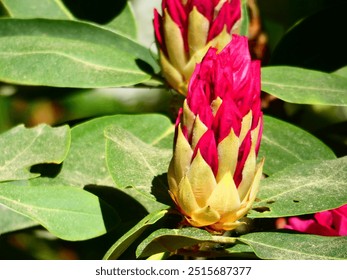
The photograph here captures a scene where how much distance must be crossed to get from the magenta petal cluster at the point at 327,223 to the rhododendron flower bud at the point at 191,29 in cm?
37

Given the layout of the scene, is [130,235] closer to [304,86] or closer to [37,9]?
[304,86]

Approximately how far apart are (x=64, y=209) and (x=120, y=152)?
0.14m

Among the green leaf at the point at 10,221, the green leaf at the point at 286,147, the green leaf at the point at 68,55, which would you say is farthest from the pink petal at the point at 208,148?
the green leaf at the point at 10,221

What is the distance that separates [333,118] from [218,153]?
915mm

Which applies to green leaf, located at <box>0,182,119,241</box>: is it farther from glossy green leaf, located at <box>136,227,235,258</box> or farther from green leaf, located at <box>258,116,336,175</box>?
green leaf, located at <box>258,116,336,175</box>

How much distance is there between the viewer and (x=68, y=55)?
60.7 inches

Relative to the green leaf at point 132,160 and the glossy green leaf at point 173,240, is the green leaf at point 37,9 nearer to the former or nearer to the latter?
the green leaf at point 132,160

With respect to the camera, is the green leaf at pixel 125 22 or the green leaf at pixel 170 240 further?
the green leaf at pixel 125 22

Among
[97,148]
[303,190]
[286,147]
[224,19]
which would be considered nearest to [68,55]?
[97,148]

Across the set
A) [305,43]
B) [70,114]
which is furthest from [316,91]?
[70,114]

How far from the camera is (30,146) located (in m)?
1.40

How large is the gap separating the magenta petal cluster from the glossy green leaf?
267mm

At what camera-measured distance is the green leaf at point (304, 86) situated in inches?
58.1

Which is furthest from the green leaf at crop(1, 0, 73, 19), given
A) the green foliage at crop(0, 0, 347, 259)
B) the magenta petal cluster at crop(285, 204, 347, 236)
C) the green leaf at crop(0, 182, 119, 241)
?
the magenta petal cluster at crop(285, 204, 347, 236)
